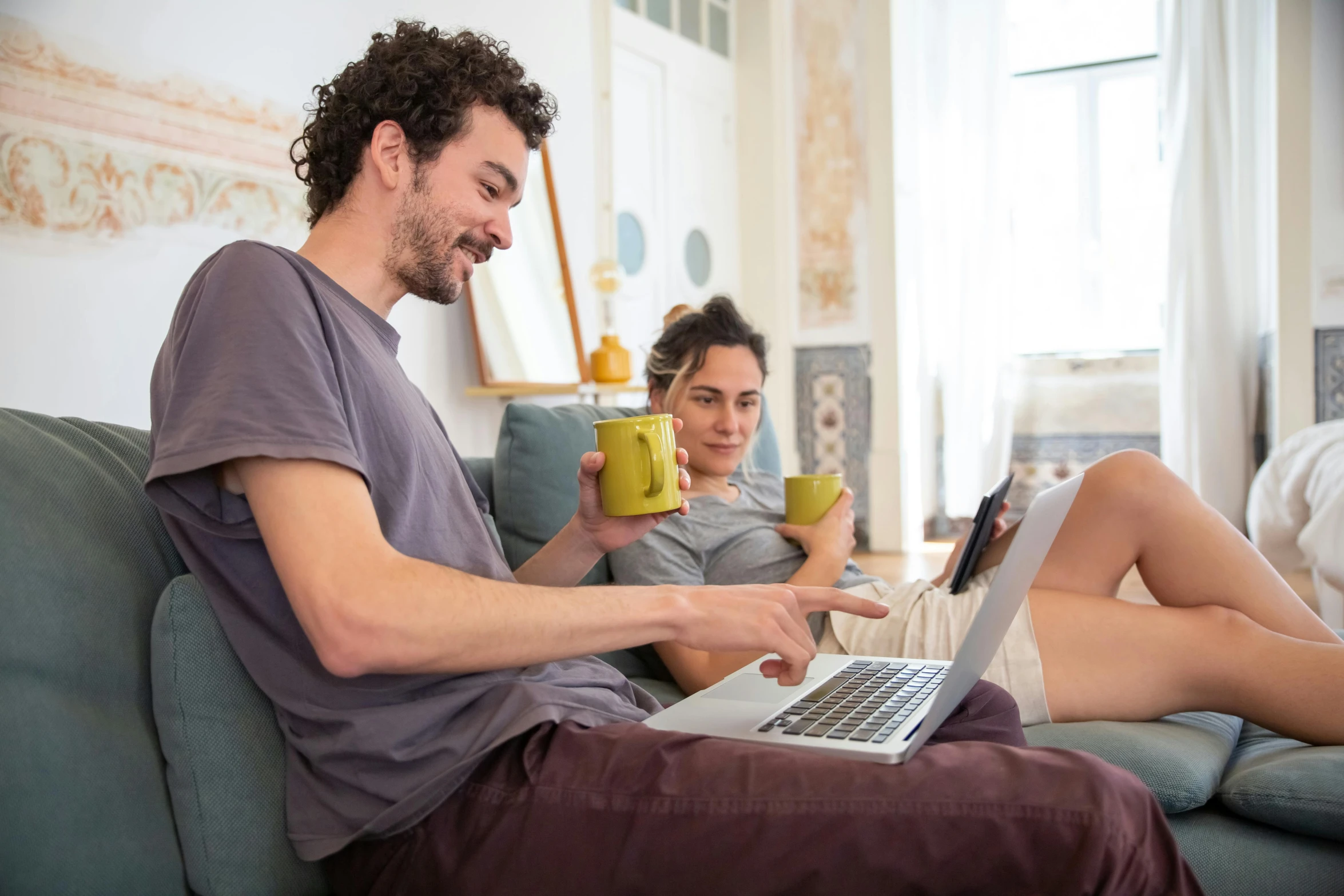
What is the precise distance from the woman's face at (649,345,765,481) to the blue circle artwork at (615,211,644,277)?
249cm

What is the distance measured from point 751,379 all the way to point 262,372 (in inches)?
48.8

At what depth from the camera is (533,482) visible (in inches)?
68.6

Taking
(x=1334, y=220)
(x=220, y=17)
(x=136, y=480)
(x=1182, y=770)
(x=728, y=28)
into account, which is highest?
(x=728, y=28)

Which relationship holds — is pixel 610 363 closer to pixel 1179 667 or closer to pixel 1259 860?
pixel 1179 667

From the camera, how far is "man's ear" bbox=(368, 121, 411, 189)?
1.15 meters

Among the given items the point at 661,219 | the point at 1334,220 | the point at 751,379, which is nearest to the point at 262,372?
the point at 751,379

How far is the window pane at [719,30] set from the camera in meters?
5.13

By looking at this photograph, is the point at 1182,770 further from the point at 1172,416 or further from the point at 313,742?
the point at 1172,416

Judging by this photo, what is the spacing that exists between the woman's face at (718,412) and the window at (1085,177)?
401 centimetres

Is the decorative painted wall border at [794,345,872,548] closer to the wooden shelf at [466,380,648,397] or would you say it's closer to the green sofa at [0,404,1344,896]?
the wooden shelf at [466,380,648,397]

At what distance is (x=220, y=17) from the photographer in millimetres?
2623

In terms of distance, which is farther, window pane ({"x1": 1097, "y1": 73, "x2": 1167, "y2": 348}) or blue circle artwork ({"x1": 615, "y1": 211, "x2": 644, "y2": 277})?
window pane ({"x1": 1097, "y1": 73, "x2": 1167, "y2": 348})

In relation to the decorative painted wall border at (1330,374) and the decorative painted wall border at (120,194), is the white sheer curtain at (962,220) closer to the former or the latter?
the decorative painted wall border at (1330,374)

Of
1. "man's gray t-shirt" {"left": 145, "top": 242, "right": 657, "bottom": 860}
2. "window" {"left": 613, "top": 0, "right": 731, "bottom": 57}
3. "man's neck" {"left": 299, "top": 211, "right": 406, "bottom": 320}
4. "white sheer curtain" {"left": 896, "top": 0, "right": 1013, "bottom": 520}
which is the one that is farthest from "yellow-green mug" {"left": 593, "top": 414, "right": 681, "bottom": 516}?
"white sheer curtain" {"left": 896, "top": 0, "right": 1013, "bottom": 520}
